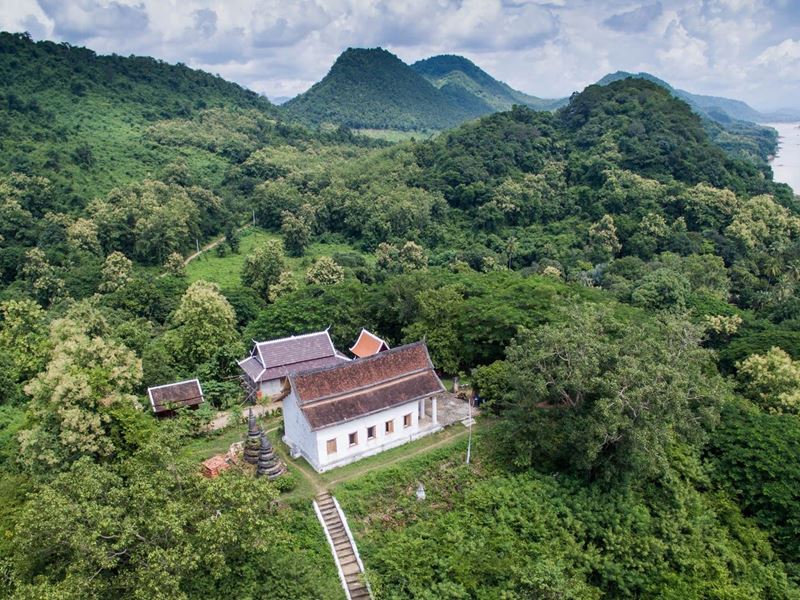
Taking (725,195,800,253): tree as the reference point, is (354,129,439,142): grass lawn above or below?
above

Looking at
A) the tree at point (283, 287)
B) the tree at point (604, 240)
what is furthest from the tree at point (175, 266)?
the tree at point (604, 240)

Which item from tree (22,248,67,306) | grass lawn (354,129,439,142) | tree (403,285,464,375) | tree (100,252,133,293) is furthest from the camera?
grass lawn (354,129,439,142)

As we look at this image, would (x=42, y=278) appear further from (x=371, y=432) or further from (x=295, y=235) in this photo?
(x=371, y=432)

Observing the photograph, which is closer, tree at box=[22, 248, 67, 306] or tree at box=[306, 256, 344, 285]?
tree at box=[22, 248, 67, 306]

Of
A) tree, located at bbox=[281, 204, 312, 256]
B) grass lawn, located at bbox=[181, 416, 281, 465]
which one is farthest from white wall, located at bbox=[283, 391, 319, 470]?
tree, located at bbox=[281, 204, 312, 256]

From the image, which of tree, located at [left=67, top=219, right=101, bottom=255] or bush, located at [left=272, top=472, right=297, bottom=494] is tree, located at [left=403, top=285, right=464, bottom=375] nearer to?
bush, located at [left=272, top=472, right=297, bottom=494]

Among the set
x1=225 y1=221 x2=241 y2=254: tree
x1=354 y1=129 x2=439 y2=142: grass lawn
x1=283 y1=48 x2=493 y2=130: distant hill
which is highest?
x1=283 y1=48 x2=493 y2=130: distant hill

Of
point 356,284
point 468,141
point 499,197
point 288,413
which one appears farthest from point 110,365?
point 468,141

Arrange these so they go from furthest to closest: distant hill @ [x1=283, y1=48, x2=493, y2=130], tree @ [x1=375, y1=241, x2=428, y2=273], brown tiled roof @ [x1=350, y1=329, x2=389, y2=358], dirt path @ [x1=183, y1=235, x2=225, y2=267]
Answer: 1. distant hill @ [x1=283, y1=48, x2=493, y2=130]
2. dirt path @ [x1=183, y1=235, x2=225, y2=267]
3. tree @ [x1=375, y1=241, x2=428, y2=273]
4. brown tiled roof @ [x1=350, y1=329, x2=389, y2=358]

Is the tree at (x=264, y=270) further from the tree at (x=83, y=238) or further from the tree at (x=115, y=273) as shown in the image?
the tree at (x=83, y=238)
